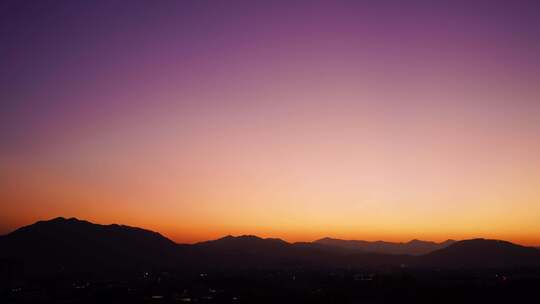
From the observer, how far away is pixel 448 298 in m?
94.3

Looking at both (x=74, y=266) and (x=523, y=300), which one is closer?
(x=523, y=300)

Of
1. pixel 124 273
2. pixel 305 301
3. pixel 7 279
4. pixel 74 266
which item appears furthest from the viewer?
pixel 74 266

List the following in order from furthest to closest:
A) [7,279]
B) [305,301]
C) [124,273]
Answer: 1. [124,273]
2. [7,279]
3. [305,301]

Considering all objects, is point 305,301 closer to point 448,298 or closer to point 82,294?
point 448,298

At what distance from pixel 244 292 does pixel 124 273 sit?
8864 cm

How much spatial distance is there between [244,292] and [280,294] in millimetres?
10871

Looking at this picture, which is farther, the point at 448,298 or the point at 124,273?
the point at 124,273

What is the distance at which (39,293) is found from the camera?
114 m

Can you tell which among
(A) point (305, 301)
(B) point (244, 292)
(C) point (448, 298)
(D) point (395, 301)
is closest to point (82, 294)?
(B) point (244, 292)

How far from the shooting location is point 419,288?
109m

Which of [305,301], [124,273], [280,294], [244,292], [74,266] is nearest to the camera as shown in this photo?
[305,301]

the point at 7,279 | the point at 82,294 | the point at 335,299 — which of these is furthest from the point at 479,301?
the point at 7,279

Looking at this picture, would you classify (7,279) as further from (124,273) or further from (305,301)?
(305,301)

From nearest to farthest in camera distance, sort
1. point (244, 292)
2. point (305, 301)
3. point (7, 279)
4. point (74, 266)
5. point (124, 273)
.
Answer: point (305, 301)
point (244, 292)
point (7, 279)
point (124, 273)
point (74, 266)
